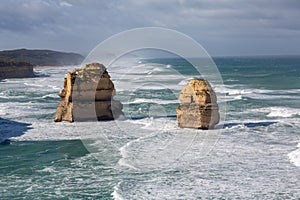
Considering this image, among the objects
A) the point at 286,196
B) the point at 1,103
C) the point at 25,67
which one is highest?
the point at 25,67

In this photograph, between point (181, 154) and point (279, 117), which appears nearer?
point (181, 154)

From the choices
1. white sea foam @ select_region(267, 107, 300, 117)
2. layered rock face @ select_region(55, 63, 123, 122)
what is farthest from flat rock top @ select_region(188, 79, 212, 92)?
white sea foam @ select_region(267, 107, 300, 117)

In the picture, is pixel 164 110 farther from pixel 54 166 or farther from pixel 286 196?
pixel 286 196

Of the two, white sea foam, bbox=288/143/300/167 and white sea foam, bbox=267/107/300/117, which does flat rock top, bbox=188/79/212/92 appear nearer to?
white sea foam, bbox=288/143/300/167

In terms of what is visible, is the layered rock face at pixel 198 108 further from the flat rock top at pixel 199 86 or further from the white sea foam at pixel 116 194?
the white sea foam at pixel 116 194

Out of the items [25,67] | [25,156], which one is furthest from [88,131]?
[25,67]

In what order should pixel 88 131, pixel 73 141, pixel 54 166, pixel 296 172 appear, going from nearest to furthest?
pixel 296 172 < pixel 54 166 < pixel 73 141 < pixel 88 131

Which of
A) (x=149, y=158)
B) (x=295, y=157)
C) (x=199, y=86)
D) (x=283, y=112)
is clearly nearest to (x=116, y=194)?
(x=149, y=158)

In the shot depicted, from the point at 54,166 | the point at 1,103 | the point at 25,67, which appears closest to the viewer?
the point at 54,166
